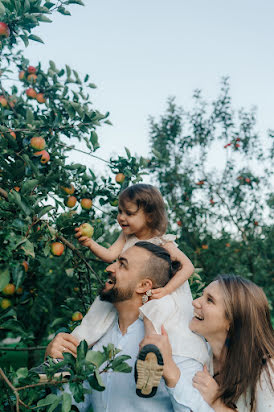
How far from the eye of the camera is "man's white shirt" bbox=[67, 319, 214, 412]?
139cm

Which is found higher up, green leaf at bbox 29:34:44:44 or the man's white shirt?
green leaf at bbox 29:34:44:44

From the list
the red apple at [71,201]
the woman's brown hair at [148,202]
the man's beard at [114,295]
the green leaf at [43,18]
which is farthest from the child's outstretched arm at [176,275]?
the green leaf at [43,18]

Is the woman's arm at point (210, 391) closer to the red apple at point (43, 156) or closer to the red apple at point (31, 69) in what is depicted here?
the red apple at point (43, 156)

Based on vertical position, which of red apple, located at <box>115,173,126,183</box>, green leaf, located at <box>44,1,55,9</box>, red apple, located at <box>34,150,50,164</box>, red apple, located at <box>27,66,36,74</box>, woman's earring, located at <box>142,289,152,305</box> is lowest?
woman's earring, located at <box>142,289,152,305</box>

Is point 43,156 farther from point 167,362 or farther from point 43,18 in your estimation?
point 167,362

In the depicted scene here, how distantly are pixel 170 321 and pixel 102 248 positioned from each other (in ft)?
2.17

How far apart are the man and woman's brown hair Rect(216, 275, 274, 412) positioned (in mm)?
123

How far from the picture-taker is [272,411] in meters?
1.40

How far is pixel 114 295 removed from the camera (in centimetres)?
176

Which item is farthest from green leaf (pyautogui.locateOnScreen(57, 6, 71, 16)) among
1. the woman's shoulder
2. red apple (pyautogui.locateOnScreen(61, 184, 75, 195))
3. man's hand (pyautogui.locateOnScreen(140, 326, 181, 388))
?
the woman's shoulder

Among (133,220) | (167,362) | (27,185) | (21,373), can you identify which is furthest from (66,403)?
(133,220)

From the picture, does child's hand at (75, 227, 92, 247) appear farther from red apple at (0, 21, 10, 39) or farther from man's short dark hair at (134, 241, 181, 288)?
red apple at (0, 21, 10, 39)

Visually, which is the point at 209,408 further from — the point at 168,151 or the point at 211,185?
the point at 168,151

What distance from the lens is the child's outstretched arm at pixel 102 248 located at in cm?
206
